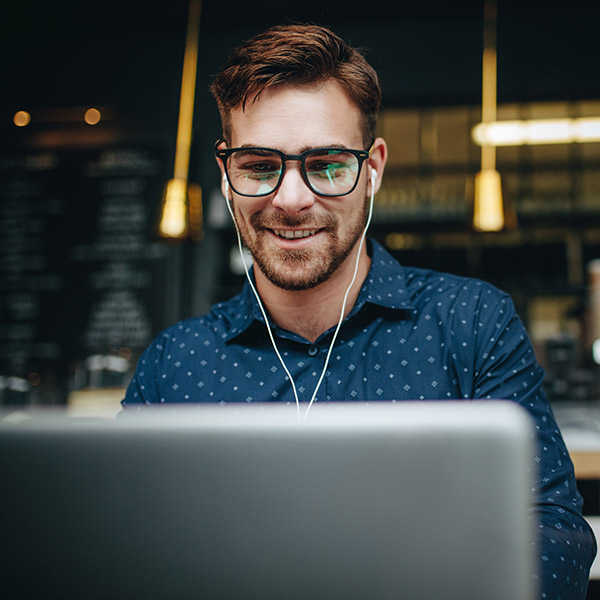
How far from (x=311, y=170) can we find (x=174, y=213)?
1.32 meters

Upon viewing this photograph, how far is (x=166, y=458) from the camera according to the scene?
351mm

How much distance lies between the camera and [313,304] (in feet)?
3.77

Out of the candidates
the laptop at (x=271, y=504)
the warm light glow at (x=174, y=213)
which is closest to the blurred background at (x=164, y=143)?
the warm light glow at (x=174, y=213)

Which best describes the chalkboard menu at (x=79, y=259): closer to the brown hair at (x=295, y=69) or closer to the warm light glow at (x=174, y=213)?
the warm light glow at (x=174, y=213)

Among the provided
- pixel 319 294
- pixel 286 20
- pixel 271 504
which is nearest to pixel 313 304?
pixel 319 294

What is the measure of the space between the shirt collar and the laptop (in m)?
0.80

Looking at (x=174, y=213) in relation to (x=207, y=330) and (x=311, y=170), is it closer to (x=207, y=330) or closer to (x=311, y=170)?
(x=207, y=330)

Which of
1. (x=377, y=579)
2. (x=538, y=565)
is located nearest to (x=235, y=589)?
(x=377, y=579)

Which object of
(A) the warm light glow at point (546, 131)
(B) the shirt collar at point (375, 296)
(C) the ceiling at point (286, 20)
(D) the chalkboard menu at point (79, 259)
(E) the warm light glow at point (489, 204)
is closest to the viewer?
(B) the shirt collar at point (375, 296)

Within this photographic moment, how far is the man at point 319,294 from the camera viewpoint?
3.36 ft

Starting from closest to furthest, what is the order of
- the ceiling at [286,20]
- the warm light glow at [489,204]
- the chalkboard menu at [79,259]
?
the warm light glow at [489,204], the ceiling at [286,20], the chalkboard menu at [79,259]

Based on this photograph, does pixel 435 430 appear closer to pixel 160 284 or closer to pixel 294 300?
pixel 294 300

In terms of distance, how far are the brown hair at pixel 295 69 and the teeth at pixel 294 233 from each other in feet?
0.71

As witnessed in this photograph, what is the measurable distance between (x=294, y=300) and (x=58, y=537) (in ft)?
2.68
